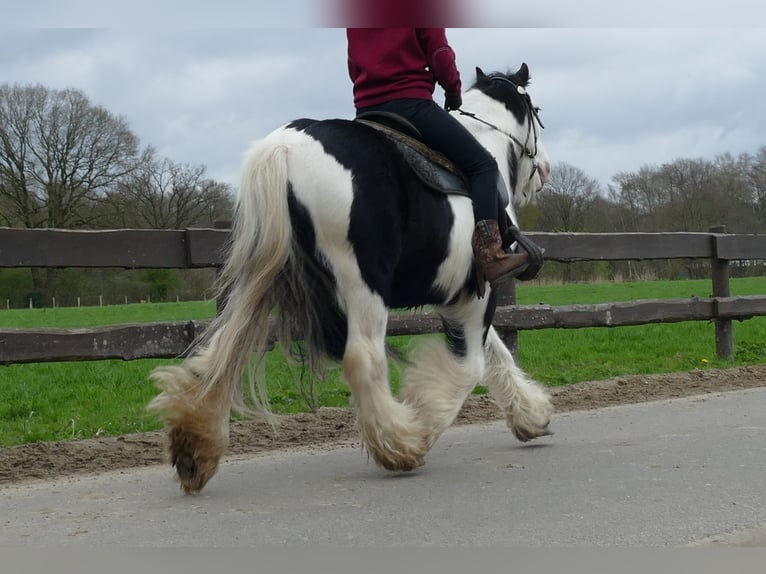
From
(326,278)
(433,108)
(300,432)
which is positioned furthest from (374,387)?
(300,432)

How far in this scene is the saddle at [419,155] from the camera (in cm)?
459

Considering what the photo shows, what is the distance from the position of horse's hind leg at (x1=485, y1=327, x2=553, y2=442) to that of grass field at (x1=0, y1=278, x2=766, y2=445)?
0.54 m

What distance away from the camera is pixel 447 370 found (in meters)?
4.97

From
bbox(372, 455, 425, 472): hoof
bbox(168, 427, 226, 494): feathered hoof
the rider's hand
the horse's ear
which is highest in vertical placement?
the horse's ear

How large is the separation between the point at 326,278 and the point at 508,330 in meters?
4.12

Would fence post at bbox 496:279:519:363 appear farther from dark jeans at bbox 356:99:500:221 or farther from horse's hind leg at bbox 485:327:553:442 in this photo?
dark jeans at bbox 356:99:500:221

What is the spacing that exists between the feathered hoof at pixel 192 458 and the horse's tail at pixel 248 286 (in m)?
0.16

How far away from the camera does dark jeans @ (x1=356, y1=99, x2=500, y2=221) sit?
4824mm

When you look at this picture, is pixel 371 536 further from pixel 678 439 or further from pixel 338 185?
pixel 678 439

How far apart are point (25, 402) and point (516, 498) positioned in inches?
238

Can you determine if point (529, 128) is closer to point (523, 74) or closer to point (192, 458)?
point (523, 74)

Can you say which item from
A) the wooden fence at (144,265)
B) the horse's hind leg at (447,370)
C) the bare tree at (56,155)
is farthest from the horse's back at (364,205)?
the bare tree at (56,155)

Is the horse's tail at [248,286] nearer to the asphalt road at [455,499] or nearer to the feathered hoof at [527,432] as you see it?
the asphalt road at [455,499]

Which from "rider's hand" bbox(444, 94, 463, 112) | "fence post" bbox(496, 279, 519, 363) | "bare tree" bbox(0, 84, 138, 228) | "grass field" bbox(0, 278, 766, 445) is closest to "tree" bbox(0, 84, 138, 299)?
"bare tree" bbox(0, 84, 138, 228)
